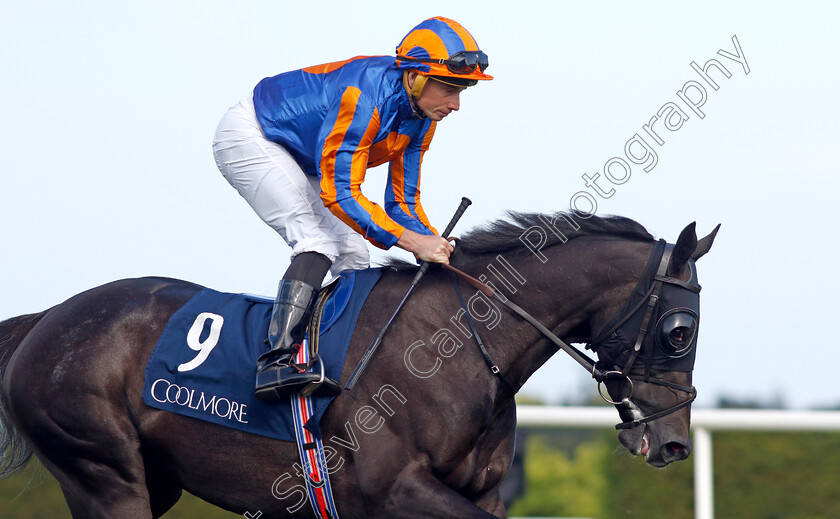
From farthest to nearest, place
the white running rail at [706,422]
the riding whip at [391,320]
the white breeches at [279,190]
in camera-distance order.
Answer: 1. the white running rail at [706,422]
2. the white breeches at [279,190]
3. the riding whip at [391,320]

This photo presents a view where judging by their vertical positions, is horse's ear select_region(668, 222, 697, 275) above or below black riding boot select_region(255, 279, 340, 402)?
above

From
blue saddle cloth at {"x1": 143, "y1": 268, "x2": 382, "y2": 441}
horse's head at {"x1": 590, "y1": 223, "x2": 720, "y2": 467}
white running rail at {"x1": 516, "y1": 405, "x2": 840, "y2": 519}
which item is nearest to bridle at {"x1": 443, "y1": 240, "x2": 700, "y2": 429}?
horse's head at {"x1": 590, "y1": 223, "x2": 720, "y2": 467}

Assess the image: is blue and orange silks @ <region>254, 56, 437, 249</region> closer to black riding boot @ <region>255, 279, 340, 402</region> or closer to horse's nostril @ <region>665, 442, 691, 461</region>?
black riding boot @ <region>255, 279, 340, 402</region>

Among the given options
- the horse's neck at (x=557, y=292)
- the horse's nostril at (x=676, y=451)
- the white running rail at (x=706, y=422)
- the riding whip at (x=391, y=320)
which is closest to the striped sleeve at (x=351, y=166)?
the riding whip at (x=391, y=320)

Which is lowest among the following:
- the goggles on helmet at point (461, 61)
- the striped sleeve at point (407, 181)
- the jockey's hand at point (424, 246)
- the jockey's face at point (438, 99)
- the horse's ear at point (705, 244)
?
the horse's ear at point (705, 244)

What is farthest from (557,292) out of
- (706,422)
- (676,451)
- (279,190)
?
→ (706,422)

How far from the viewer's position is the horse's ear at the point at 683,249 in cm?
Answer: 305

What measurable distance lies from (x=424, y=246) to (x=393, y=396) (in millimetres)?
508

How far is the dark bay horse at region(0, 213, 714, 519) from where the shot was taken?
3.09 m

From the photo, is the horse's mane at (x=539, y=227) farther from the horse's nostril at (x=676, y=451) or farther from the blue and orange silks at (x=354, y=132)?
the horse's nostril at (x=676, y=451)

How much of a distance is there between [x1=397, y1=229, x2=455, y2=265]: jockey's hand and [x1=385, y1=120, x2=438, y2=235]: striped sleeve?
0.43 meters

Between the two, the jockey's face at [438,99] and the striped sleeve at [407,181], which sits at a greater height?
the jockey's face at [438,99]

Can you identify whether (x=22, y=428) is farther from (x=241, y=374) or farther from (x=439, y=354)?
(x=439, y=354)

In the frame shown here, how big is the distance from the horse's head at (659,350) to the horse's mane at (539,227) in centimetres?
18
